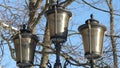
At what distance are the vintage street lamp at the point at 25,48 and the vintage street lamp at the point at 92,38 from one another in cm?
79

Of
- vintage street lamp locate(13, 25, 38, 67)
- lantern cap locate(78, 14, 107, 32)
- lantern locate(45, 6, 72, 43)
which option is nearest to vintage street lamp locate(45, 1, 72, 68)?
lantern locate(45, 6, 72, 43)

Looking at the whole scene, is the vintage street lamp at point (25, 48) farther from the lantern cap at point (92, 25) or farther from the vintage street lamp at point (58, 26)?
the lantern cap at point (92, 25)

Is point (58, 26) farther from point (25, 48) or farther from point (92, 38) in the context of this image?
point (25, 48)

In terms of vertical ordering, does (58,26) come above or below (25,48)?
above

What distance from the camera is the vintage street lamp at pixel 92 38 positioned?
518 cm

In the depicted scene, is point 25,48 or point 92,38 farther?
point 25,48

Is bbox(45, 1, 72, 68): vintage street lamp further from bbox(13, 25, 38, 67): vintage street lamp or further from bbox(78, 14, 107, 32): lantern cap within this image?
bbox(13, 25, 38, 67): vintage street lamp

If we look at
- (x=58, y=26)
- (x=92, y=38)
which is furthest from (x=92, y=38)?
(x=58, y=26)

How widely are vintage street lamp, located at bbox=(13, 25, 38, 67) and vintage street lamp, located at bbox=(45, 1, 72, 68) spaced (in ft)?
1.51

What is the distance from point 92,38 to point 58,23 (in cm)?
54

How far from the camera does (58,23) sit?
17.1 ft

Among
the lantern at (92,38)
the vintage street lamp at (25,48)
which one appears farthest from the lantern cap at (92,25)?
the vintage street lamp at (25,48)

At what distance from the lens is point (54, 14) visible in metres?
5.33

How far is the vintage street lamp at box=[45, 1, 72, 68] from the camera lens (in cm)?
515
